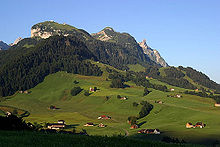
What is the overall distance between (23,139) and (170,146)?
1207 cm

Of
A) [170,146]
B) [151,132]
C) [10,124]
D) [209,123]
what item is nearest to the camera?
[170,146]

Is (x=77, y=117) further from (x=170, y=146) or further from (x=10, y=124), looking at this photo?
(x=170, y=146)

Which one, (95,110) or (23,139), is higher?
(95,110)

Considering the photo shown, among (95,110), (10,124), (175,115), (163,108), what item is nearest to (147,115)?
(163,108)

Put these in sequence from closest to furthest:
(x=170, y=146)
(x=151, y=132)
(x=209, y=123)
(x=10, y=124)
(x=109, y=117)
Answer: (x=170, y=146)
(x=10, y=124)
(x=151, y=132)
(x=209, y=123)
(x=109, y=117)

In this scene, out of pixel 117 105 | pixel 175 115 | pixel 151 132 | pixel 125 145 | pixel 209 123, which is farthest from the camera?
pixel 117 105

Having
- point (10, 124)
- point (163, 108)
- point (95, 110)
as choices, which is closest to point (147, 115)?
point (163, 108)

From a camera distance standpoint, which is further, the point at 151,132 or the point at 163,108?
the point at 163,108

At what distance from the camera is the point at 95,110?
7298 inches

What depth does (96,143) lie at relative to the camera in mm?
19094

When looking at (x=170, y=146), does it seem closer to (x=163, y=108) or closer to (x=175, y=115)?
(x=175, y=115)

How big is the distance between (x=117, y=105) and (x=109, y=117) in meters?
29.5

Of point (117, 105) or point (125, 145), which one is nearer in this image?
point (125, 145)

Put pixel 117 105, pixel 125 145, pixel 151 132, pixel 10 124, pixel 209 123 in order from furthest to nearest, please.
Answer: pixel 117 105, pixel 209 123, pixel 151 132, pixel 10 124, pixel 125 145
